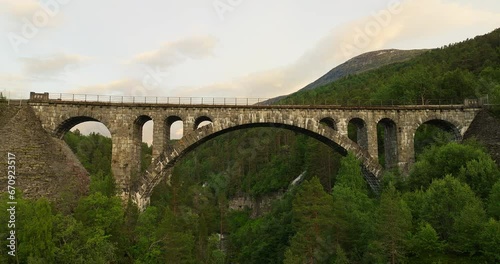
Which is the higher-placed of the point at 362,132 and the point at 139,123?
the point at 139,123

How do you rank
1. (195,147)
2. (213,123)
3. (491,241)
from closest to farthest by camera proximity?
(491,241), (213,123), (195,147)

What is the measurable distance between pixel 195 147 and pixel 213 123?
121 inches

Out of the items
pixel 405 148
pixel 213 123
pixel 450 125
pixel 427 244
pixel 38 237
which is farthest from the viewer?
pixel 450 125

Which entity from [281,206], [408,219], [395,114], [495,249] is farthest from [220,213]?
[495,249]

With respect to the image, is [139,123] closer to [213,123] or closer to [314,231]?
[213,123]

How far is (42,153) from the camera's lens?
3481 cm

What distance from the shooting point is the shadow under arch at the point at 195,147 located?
123ft

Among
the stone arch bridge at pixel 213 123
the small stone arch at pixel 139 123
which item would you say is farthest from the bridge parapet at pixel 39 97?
the small stone arch at pixel 139 123

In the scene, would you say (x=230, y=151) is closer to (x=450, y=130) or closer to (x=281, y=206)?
(x=281, y=206)

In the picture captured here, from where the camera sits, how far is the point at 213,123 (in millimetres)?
38938

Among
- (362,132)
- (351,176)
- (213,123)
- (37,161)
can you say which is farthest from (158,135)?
(362,132)

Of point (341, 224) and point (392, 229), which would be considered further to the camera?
point (341, 224)

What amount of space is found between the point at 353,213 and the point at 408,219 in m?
4.30

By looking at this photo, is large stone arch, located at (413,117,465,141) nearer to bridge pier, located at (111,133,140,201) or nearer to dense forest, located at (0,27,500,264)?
dense forest, located at (0,27,500,264)
